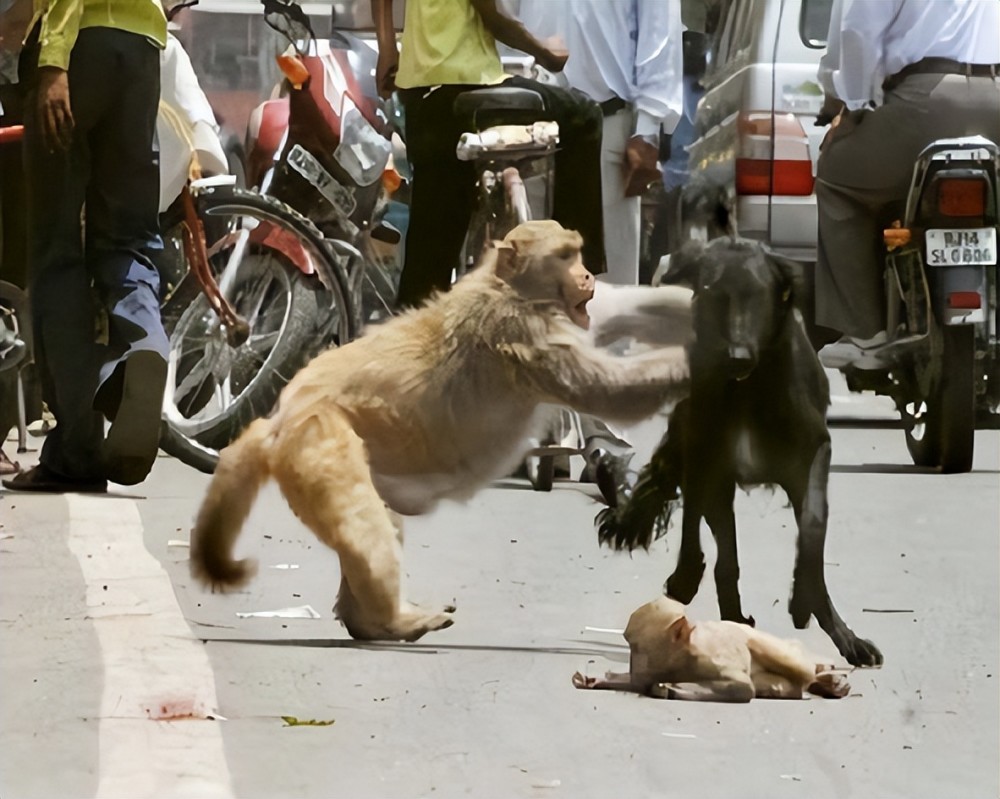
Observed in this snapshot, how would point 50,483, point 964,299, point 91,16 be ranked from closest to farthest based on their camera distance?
point 91,16 → point 50,483 → point 964,299

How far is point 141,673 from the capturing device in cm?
379

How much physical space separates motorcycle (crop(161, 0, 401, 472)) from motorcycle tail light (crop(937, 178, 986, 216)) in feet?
4.17

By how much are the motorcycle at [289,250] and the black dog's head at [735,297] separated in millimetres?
695

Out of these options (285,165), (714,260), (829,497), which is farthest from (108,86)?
(829,497)

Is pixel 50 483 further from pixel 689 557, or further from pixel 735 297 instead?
pixel 735 297

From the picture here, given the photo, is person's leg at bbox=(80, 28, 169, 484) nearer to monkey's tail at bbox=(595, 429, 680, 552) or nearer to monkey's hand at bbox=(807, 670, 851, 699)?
monkey's tail at bbox=(595, 429, 680, 552)

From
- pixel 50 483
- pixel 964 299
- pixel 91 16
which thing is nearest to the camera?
pixel 91 16

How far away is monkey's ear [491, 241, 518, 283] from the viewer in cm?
378

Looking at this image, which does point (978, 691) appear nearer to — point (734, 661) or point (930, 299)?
point (734, 661)

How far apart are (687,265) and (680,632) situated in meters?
0.84

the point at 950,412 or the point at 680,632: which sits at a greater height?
the point at 950,412

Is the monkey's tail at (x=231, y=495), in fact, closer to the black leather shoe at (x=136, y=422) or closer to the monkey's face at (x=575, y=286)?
the black leather shoe at (x=136, y=422)

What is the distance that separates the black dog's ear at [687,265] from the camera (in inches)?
151

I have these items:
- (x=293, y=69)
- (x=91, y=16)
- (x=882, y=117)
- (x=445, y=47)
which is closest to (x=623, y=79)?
(x=445, y=47)
